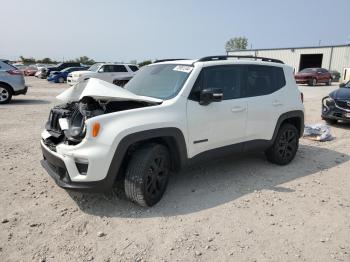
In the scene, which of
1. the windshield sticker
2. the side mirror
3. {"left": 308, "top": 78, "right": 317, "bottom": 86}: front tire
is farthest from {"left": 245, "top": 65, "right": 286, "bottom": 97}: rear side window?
{"left": 308, "top": 78, "right": 317, "bottom": 86}: front tire

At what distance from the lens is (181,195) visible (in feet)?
13.7

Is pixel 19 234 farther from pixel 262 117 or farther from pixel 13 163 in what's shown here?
pixel 262 117

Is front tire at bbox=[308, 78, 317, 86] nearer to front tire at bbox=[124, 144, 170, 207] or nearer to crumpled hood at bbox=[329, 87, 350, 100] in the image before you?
crumpled hood at bbox=[329, 87, 350, 100]

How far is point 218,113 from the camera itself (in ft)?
13.9

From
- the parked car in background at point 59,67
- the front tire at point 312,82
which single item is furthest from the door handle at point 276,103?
the parked car in background at point 59,67

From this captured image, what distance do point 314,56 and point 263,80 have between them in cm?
4227

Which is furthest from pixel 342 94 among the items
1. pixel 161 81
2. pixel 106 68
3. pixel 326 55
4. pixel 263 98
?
pixel 326 55

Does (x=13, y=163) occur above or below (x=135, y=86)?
below

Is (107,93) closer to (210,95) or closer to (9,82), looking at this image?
(210,95)

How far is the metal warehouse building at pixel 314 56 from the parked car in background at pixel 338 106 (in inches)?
1145

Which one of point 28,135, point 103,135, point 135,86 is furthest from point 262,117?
point 28,135

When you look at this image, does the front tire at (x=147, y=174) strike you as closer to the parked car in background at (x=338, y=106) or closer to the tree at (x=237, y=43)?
the parked car in background at (x=338, y=106)

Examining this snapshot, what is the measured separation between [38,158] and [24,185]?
1168mm

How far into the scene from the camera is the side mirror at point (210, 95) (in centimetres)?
392
